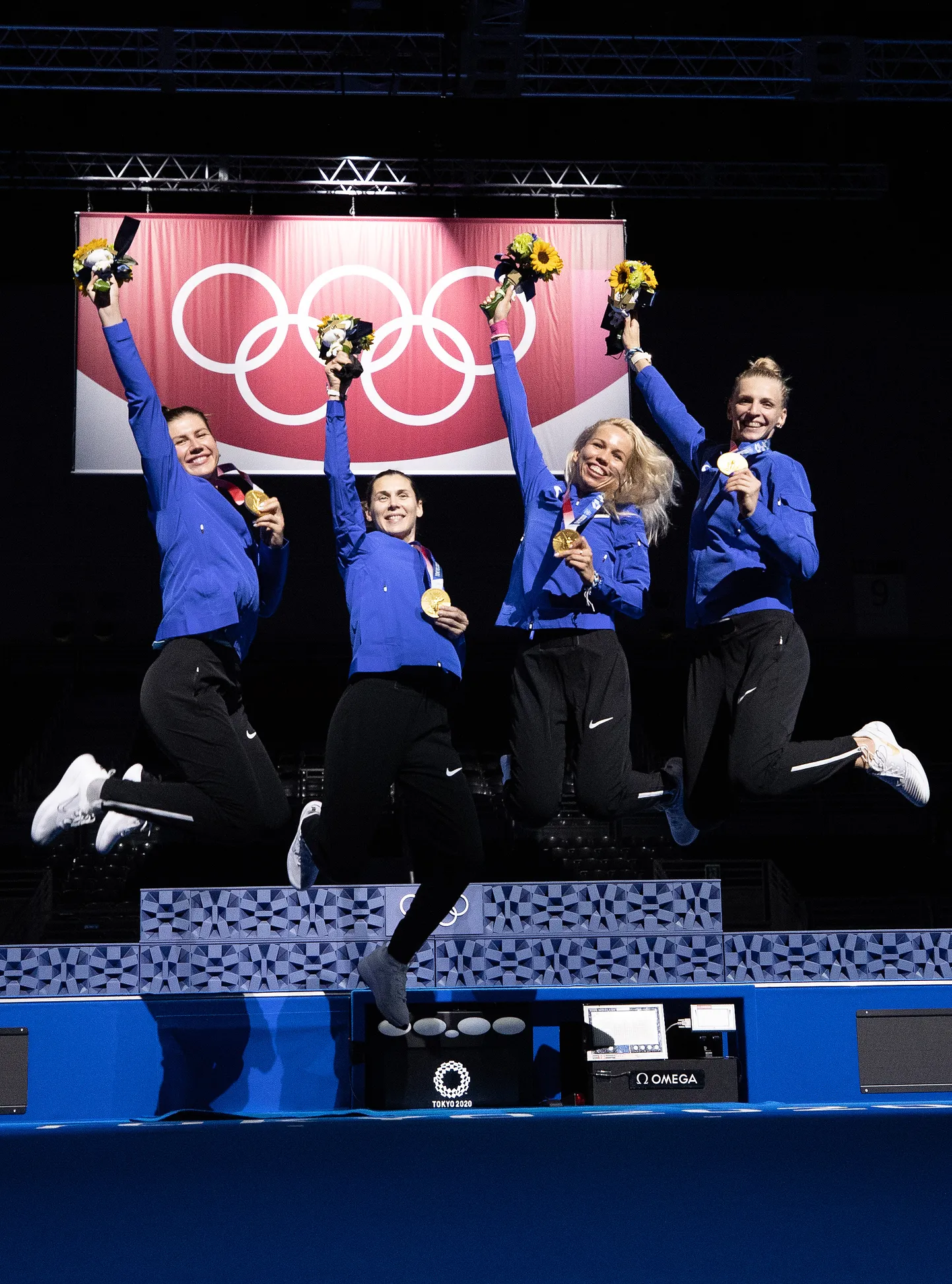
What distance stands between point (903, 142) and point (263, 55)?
576 centimetres

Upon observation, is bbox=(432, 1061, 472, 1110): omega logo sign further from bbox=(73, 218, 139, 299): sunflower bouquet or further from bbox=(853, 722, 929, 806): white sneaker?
bbox=(73, 218, 139, 299): sunflower bouquet

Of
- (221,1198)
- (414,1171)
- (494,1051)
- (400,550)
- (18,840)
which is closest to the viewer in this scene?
(221,1198)

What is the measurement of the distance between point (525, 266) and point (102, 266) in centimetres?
169

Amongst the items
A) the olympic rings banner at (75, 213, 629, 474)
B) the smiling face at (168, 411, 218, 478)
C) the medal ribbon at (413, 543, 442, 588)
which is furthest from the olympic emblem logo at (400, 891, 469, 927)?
the olympic rings banner at (75, 213, 629, 474)

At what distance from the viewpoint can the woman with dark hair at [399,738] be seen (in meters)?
5.20

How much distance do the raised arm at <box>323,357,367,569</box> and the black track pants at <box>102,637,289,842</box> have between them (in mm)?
786

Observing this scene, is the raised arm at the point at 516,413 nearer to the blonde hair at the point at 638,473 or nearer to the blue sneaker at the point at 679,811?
the blonde hair at the point at 638,473

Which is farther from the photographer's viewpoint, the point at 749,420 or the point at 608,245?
the point at 608,245

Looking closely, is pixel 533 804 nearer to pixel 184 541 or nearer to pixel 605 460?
pixel 605 460

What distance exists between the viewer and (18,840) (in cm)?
1491

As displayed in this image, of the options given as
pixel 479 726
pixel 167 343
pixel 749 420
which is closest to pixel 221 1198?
pixel 749 420

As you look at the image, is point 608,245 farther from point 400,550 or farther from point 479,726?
point 479,726

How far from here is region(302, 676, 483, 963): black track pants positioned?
5195 mm

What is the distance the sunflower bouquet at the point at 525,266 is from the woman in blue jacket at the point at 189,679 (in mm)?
1258
